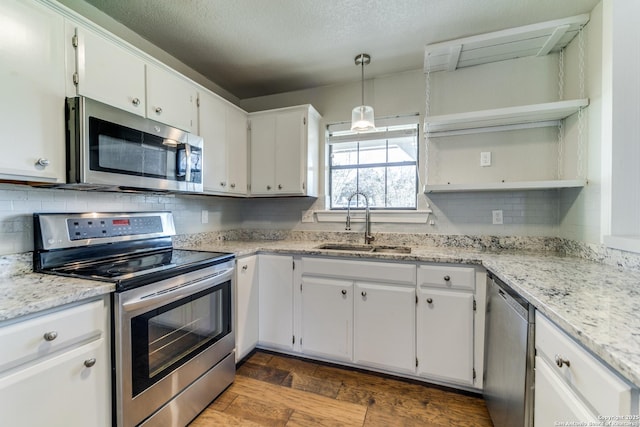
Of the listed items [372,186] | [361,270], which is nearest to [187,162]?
[361,270]

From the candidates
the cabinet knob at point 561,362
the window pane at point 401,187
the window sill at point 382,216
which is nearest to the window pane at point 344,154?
the window pane at point 401,187

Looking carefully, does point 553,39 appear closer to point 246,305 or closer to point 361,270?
point 361,270

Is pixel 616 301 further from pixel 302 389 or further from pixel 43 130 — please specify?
pixel 43 130

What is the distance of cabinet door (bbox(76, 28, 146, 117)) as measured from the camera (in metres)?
1.38

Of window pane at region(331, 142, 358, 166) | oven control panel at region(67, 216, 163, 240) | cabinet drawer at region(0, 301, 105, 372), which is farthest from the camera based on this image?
window pane at region(331, 142, 358, 166)

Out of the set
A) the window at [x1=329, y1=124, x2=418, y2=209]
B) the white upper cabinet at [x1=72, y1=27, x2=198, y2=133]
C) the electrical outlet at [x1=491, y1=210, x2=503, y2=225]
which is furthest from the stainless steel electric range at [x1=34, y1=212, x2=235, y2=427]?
the electrical outlet at [x1=491, y1=210, x2=503, y2=225]

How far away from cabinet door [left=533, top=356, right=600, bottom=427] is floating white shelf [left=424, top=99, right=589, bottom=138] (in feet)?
5.20

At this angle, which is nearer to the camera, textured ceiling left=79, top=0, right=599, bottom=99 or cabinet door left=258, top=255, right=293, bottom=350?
textured ceiling left=79, top=0, right=599, bottom=99

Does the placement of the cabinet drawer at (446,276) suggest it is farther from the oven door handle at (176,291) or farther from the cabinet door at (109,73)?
the cabinet door at (109,73)

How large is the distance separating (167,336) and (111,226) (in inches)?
31.3

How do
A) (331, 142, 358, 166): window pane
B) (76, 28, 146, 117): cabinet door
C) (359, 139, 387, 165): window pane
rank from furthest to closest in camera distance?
(331, 142, 358, 166): window pane → (359, 139, 387, 165): window pane → (76, 28, 146, 117): cabinet door

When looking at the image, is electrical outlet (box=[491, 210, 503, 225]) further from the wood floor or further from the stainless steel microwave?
the stainless steel microwave

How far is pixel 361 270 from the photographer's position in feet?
6.68

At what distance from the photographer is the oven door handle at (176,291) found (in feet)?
4.17
